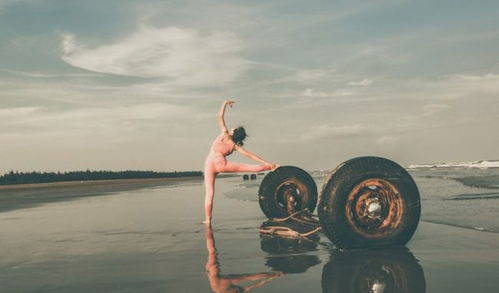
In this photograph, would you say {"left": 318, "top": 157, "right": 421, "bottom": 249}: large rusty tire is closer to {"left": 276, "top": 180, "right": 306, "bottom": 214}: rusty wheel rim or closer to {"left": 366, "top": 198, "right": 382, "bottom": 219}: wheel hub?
{"left": 366, "top": 198, "right": 382, "bottom": 219}: wheel hub

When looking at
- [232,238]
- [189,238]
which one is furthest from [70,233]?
[232,238]

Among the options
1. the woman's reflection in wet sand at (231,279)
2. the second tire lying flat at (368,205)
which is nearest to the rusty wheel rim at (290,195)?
the second tire lying flat at (368,205)

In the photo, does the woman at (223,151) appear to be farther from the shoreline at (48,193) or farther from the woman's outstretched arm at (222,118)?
the shoreline at (48,193)

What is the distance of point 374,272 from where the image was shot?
367 cm

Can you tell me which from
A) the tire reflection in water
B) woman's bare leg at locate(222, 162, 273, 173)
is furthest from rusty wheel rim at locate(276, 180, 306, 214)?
the tire reflection in water

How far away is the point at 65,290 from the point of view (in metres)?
3.56

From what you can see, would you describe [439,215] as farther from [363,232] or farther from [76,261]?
[76,261]

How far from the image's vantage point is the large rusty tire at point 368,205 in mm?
4496

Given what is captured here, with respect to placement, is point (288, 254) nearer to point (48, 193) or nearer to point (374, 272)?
point (374, 272)

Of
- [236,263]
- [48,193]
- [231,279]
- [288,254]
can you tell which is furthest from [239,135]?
[48,193]

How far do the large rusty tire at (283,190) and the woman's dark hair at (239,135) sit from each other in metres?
0.78

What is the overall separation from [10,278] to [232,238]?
2773mm

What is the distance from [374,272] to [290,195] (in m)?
4.06

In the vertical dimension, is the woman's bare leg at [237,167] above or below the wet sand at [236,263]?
above
